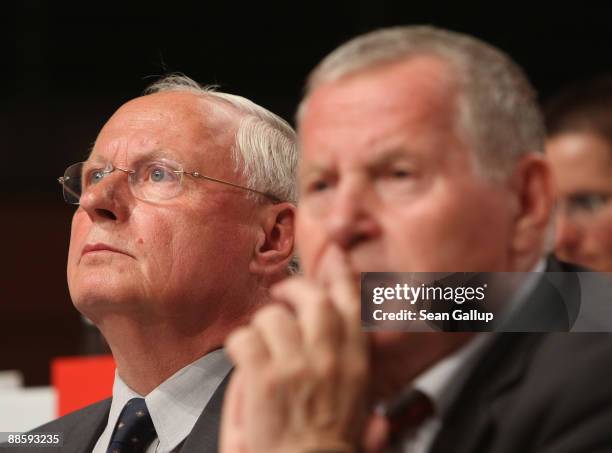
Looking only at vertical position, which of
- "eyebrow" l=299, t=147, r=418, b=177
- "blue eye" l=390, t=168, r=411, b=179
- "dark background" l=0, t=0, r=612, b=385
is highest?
"dark background" l=0, t=0, r=612, b=385

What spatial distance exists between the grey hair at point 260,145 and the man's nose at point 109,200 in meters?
0.23

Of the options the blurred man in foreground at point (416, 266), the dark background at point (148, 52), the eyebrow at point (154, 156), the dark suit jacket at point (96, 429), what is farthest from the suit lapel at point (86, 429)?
the dark background at point (148, 52)

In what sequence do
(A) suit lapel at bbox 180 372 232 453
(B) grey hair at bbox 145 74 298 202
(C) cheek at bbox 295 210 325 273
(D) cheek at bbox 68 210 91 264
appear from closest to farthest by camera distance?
(C) cheek at bbox 295 210 325 273, (A) suit lapel at bbox 180 372 232 453, (D) cheek at bbox 68 210 91 264, (B) grey hair at bbox 145 74 298 202

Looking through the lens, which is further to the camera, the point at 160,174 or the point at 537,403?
the point at 160,174

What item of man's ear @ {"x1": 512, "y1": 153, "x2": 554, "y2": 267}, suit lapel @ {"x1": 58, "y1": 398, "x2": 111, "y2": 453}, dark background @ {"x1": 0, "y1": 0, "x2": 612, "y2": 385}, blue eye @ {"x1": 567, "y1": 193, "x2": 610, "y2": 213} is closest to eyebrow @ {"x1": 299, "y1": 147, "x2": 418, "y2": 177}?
man's ear @ {"x1": 512, "y1": 153, "x2": 554, "y2": 267}

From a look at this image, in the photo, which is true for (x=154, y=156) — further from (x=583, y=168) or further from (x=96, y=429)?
(x=583, y=168)

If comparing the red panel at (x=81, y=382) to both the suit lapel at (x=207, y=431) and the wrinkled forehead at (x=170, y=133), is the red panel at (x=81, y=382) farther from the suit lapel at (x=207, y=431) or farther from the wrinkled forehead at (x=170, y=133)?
the wrinkled forehead at (x=170, y=133)

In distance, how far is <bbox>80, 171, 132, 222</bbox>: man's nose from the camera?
1.76m

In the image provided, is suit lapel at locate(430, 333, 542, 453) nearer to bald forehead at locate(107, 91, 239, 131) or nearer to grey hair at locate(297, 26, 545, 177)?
grey hair at locate(297, 26, 545, 177)

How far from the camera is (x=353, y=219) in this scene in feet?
3.68

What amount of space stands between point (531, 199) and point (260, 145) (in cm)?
86

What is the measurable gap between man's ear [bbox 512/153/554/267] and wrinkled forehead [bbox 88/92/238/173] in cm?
83

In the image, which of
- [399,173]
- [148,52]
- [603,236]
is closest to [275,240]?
[603,236]

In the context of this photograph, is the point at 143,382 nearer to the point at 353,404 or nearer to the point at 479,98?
the point at 353,404
